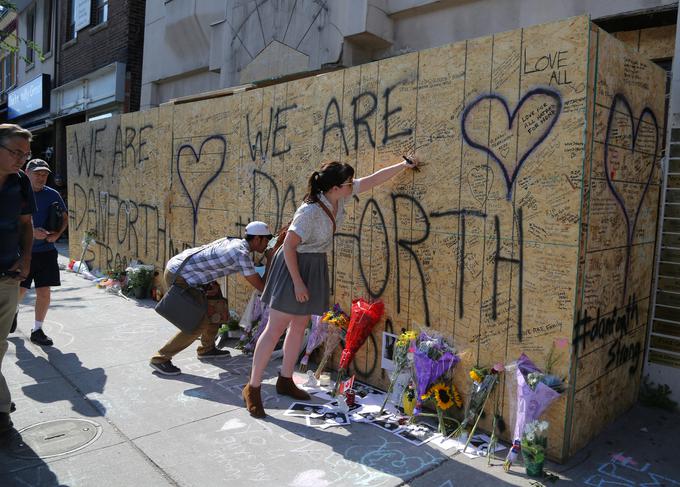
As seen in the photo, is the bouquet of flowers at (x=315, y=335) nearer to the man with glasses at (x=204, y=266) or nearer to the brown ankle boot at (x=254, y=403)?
the man with glasses at (x=204, y=266)

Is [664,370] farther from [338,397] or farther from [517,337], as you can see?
[338,397]

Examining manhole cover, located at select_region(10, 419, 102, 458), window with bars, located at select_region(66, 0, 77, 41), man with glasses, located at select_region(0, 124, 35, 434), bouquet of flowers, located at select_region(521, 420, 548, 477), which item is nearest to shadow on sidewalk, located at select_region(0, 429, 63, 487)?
manhole cover, located at select_region(10, 419, 102, 458)

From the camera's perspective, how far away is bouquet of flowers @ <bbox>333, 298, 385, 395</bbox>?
13.5 ft

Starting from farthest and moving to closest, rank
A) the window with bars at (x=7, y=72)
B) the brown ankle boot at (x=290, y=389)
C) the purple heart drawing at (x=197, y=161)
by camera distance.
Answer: the window with bars at (x=7, y=72) < the purple heart drawing at (x=197, y=161) < the brown ankle boot at (x=290, y=389)

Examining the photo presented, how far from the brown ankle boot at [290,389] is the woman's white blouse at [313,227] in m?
1.01

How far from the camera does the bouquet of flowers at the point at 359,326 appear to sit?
13.5 feet

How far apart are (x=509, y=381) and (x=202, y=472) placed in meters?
1.90

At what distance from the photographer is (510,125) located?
133 inches

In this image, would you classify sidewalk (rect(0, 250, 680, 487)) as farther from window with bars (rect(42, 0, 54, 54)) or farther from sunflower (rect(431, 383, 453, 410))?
window with bars (rect(42, 0, 54, 54))

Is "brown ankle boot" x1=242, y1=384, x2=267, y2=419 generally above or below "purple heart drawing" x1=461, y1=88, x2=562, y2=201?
below

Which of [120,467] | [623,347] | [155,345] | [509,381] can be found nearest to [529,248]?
[509,381]

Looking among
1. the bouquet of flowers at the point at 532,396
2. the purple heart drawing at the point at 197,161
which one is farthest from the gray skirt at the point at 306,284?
the purple heart drawing at the point at 197,161

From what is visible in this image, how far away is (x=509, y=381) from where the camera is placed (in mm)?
3373

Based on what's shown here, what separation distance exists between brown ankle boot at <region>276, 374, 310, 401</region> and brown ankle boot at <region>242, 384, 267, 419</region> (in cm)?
31
